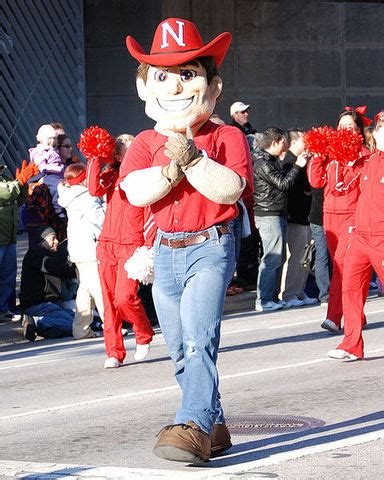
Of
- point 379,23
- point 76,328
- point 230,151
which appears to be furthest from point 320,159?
point 379,23

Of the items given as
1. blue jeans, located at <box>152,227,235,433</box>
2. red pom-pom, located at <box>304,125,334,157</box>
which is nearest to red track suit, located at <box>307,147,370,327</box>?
red pom-pom, located at <box>304,125,334,157</box>

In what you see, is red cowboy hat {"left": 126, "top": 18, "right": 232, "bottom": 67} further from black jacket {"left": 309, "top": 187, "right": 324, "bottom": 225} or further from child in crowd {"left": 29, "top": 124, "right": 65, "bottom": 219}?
black jacket {"left": 309, "top": 187, "right": 324, "bottom": 225}

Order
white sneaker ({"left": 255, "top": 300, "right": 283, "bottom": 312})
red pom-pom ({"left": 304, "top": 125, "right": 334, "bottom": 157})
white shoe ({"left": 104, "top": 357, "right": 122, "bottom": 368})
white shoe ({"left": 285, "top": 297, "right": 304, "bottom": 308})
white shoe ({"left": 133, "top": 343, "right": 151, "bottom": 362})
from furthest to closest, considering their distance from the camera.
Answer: white shoe ({"left": 285, "top": 297, "right": 304, "bottom": 308}), white sneaker ({"left": 255, "top": 300, "right": 283, "bottom": 312}), red pom-pom ({"left": 304, "top": 125, "right": 334, "bottom": 157}), white shoe ({"left": 133, "top": 343, "right": 151, "bottom": 362}), white shoe ({"left": 104, "top": 357, "right": 122, "bottom": 368})

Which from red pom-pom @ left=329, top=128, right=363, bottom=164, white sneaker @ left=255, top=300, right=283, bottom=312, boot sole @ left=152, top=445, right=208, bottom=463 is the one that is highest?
red pom-pom @ left=329, top=128, right=363, bottom=164

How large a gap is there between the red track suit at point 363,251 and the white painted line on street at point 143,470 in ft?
11.4

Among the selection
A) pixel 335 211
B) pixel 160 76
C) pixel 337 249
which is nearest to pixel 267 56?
pixel 335 211

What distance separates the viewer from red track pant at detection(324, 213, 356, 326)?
40.0ft

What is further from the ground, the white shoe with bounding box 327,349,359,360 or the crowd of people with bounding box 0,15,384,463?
the crowd of people with bounding box 0,15,384,463

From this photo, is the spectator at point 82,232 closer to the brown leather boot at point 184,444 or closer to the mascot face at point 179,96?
the mascot face at point 179,96

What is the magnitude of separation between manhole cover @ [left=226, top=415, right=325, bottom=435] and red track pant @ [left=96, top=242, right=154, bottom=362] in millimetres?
3054

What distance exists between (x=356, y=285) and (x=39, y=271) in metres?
4.94

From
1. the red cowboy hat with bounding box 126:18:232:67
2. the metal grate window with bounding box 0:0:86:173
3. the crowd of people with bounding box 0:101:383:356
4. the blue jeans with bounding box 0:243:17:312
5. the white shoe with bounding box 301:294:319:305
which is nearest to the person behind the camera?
the red cowboy hat with bounding box 126:18:232:67

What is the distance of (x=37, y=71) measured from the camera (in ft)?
74.0

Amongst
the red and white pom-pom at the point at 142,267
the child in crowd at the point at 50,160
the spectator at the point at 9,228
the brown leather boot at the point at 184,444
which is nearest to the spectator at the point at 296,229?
the child in crowd at the point at 50,160
